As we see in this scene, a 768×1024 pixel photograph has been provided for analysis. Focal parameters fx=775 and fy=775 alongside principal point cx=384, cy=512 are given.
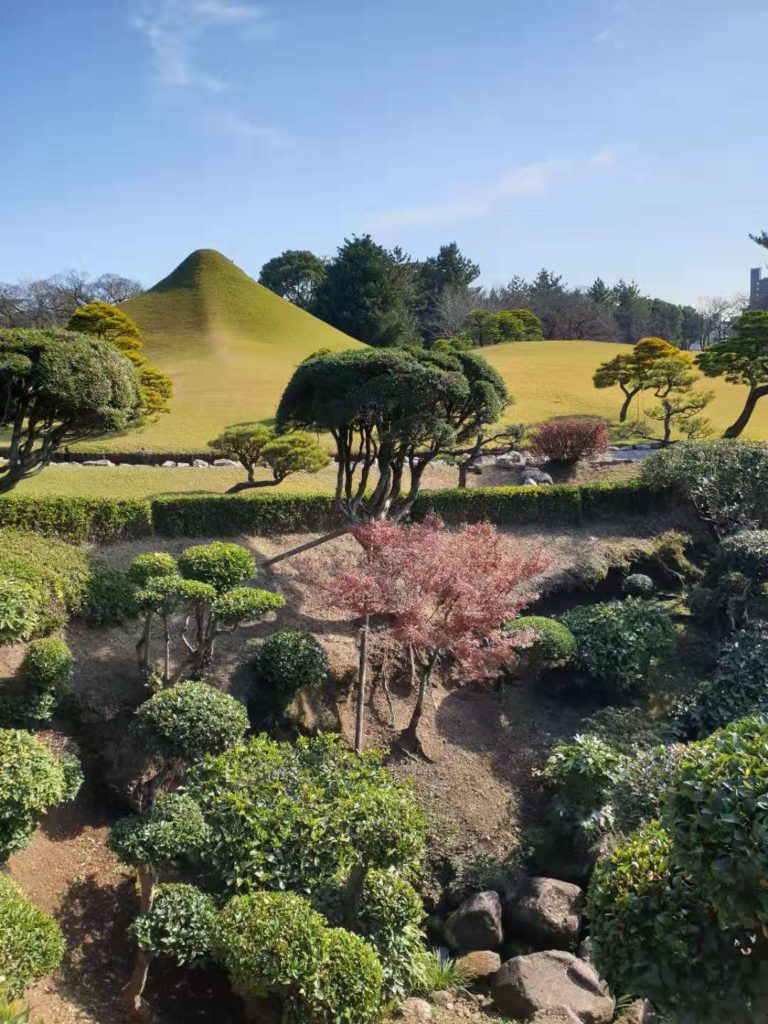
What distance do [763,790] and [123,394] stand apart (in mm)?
11688

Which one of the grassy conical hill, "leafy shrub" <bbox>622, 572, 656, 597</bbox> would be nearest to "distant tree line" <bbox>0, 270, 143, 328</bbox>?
the grassy conical hill

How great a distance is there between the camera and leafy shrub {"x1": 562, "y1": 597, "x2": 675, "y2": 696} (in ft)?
49.7

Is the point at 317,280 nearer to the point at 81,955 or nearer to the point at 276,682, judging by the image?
the point at 276,682

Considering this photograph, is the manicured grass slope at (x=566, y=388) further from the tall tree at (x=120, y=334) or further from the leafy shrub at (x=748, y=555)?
the leafy shrub at (x=748, y=555)

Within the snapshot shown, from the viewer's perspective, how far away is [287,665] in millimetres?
12852

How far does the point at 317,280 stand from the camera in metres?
72.4

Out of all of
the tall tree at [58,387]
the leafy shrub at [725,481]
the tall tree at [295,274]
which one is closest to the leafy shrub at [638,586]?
the leafy shrub at [725,481]

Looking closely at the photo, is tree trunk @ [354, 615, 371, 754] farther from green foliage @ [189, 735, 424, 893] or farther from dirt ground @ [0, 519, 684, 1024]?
green foliage @ [189, 735, 424, 893]

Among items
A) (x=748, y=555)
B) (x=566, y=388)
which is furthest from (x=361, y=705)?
(x=566, y=388)

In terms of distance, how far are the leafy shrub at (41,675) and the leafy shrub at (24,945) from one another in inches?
138

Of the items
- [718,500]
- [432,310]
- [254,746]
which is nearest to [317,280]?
[432,310]

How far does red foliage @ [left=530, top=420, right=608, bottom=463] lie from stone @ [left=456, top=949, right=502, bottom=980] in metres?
18.9

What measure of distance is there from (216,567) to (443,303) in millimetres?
55077

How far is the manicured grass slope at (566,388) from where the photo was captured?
1539 inches
